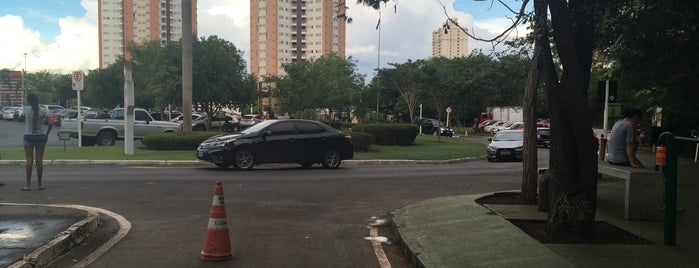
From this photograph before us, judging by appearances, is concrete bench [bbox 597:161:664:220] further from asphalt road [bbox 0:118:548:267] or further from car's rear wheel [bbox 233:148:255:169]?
car's rear wheel [bbox 233:148:255:169]

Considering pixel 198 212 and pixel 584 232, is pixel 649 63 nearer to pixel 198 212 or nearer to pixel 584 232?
pixel 584 232

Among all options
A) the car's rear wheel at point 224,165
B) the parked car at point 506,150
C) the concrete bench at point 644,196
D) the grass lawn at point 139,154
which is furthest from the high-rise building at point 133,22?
the concrete bench at point 644,196

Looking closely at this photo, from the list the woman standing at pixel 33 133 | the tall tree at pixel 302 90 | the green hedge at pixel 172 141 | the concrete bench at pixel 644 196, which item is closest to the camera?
the concrete bench at pixel 644 196

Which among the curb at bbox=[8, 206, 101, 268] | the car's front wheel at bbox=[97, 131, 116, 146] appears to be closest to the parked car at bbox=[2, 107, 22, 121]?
the car's front wheel at bbox=[97, 131, 116, 146]

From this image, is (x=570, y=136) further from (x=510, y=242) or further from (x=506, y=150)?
(x=506, y=150)

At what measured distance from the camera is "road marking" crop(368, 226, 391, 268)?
19.3 feet

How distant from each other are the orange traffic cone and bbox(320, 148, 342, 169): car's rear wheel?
34.5 feet

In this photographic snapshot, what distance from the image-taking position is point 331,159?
53.9ft

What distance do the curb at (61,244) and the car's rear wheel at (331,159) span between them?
30.4ft

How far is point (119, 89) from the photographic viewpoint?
53938 millimetres

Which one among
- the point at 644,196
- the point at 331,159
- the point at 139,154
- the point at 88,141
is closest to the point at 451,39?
the point at 331,159

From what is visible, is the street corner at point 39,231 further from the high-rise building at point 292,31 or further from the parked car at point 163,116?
the high-rise building at point 292,31

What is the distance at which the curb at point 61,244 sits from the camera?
525cm

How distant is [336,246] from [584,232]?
296cm
